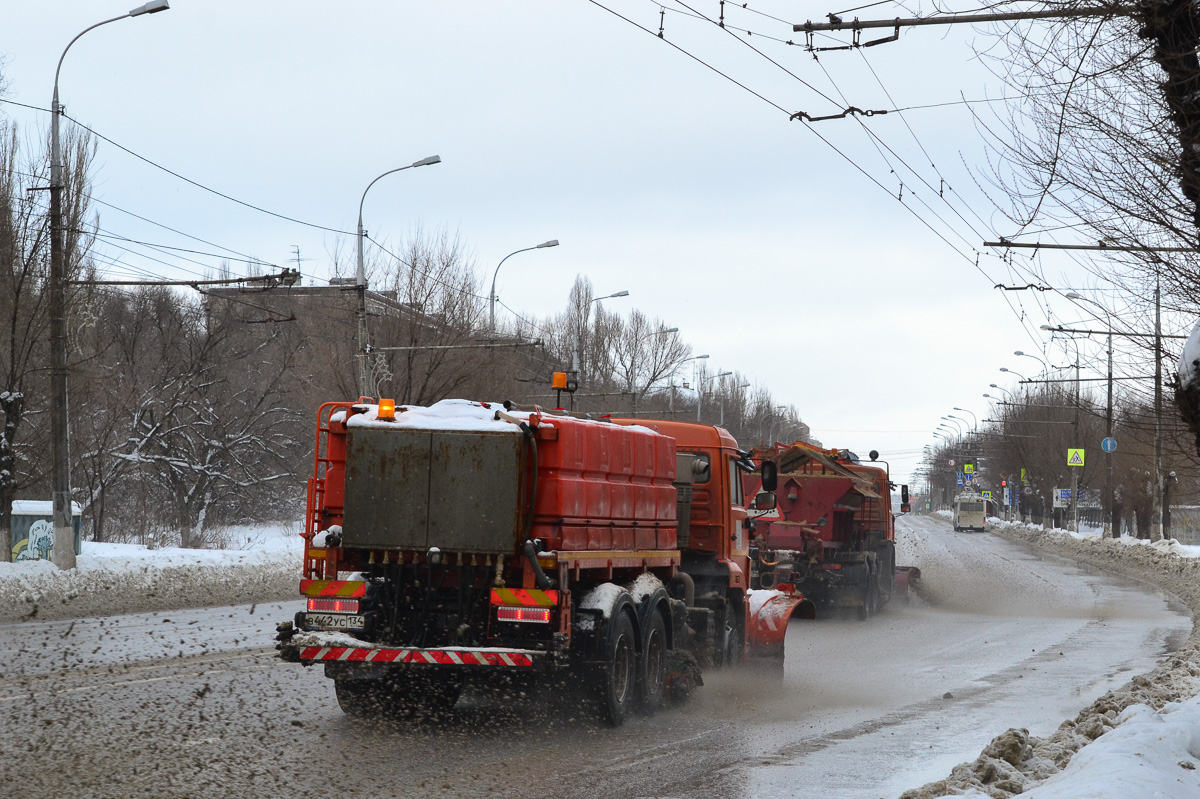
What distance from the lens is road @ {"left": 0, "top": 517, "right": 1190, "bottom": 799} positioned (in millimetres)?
6969

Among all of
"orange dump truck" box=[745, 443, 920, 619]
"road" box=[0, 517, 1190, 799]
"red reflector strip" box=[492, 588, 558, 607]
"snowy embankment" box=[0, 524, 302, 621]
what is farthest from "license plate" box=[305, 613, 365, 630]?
"orange dump truck" box=[745, 443, 920, 619]

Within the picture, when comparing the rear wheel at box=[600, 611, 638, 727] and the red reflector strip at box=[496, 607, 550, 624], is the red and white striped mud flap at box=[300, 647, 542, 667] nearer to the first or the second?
the red reflector strip at box=[496, 607, 550, 624]

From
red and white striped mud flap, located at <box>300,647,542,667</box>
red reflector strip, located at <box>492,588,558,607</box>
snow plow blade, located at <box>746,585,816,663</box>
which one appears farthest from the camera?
snow plow blade, located at <box>746,585,816,663</box>

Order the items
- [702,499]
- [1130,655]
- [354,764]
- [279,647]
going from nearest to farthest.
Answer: [354,764] → [279,647] → [702,499] → [1130,655]

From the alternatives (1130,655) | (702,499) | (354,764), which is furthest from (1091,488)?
(354,764)

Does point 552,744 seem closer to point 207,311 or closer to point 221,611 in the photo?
point 221,611

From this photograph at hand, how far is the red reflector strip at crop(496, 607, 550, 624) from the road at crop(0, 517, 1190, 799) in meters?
0.86

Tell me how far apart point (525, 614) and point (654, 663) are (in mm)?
2043

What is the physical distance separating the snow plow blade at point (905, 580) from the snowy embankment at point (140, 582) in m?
12.4

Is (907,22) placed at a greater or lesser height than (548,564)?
greater

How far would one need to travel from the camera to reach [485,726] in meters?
9.17

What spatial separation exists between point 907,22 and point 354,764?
6.92 m

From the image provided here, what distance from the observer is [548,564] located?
8.55 m

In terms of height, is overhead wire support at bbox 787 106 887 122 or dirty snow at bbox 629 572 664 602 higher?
overhead wire support at bbox 787 106 887 122
